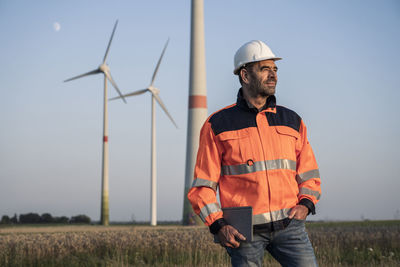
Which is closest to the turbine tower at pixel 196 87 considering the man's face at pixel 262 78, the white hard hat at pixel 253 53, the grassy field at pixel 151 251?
the grassy field at pixel 151 251

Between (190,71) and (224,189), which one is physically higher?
(190,71)

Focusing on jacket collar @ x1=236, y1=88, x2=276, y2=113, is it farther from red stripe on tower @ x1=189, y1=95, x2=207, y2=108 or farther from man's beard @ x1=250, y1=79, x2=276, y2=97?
red stripe on tower @ x1=189, y1=95, x2=207, y2=108

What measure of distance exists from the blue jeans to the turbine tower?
3125 cm

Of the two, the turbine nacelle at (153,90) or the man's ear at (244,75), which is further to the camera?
the turbine nacelle at (153,90)

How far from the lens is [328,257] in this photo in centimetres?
1200

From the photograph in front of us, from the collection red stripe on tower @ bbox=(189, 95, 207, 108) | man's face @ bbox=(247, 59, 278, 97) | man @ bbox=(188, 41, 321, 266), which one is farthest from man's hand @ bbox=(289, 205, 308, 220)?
red stripe on tower @ bbox=(189, 95, 207, 108)

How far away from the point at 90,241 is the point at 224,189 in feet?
37.8

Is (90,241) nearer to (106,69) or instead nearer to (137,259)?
(137,259)

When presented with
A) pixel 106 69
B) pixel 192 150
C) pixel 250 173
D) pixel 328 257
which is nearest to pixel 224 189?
pixel 250 173

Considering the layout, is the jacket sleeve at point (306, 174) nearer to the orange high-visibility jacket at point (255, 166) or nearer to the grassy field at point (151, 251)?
the orange high-visibility jacket at point (255, 166)

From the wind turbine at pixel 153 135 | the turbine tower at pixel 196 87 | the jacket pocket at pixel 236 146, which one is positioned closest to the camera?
the jacket pocket at pixel 236 146

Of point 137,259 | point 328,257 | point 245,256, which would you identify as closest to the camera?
point 245,256

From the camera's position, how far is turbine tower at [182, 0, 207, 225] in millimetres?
35844

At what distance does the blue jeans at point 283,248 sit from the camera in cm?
417
